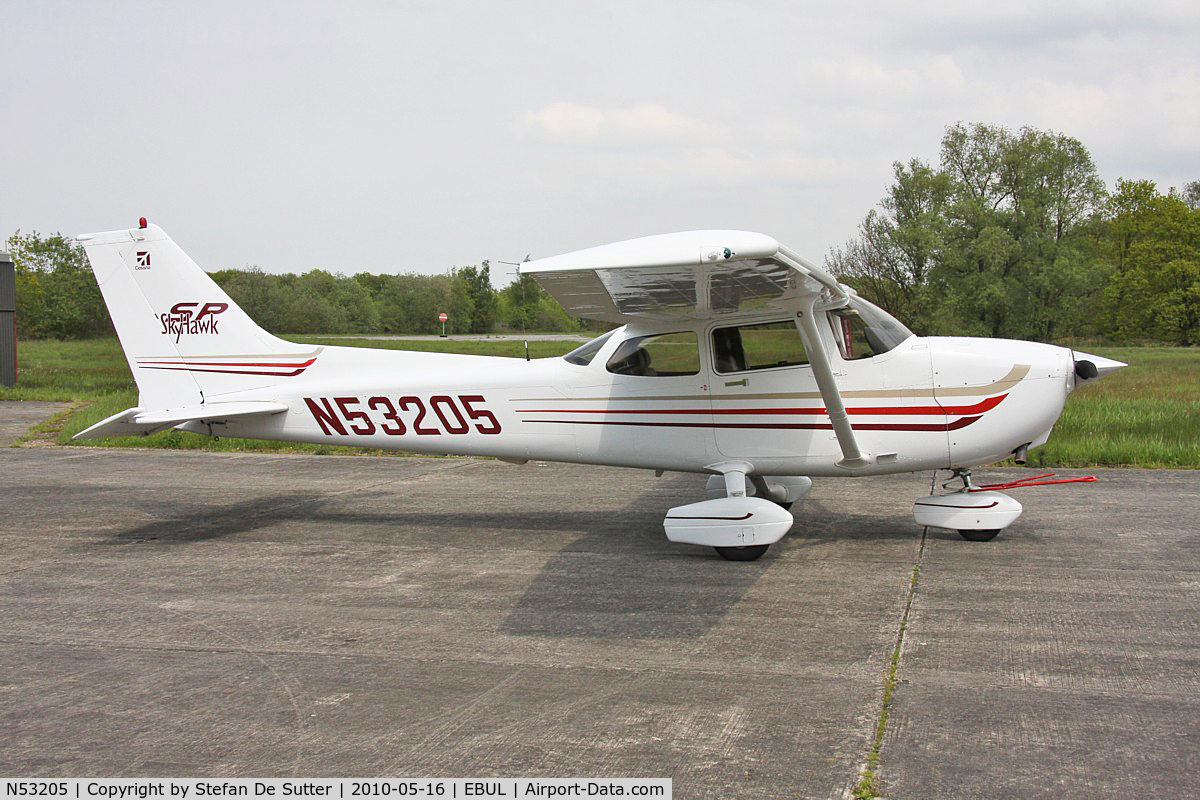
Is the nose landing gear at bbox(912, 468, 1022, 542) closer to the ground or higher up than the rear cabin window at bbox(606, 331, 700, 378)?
closer to the ground

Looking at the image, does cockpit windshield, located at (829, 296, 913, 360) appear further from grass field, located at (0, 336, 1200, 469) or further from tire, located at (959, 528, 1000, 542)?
grass field, located at (0, 336, 1200, 469)

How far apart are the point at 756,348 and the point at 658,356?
82 centimetres

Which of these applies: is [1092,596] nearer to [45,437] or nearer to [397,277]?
[45,437]

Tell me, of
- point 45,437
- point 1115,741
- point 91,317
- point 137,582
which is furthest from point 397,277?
point 1115,741

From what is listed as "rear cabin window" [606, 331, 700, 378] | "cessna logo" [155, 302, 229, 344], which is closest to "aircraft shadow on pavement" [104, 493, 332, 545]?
"cessna logo" [155, 302, 229, 344]

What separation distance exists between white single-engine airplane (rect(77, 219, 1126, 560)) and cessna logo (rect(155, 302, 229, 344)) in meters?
0.02

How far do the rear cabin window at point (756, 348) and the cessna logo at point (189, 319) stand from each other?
4767 millimetres

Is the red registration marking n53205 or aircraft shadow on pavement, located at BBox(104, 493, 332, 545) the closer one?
the red registration marking n53205

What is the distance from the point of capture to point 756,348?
7730 millimetres

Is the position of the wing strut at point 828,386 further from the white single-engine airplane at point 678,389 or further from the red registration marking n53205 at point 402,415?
the red registration marking n53205 at point 402,415

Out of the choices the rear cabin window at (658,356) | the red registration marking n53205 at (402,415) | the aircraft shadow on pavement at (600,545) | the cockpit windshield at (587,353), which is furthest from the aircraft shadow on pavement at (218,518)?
the rear cabin window at (658,356)

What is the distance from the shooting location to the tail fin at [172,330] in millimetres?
9023

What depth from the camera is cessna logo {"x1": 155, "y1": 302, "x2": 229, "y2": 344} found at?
9.02 metres
